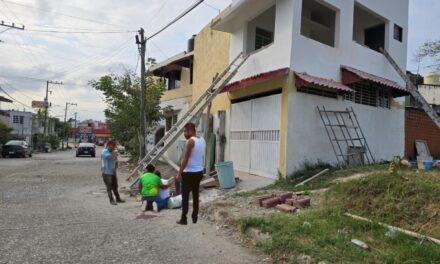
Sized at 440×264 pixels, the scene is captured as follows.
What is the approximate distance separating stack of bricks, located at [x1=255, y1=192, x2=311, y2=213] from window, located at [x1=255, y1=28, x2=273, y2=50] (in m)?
8.32

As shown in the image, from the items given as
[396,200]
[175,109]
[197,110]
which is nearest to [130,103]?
[175,109]

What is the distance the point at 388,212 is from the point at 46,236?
5979 millimetres

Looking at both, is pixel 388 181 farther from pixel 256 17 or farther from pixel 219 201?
pixel 256 17

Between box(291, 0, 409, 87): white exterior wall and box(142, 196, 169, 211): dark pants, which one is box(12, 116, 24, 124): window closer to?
box(142, 196, 169, 211): dark pants

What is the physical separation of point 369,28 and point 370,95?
3.91 metres

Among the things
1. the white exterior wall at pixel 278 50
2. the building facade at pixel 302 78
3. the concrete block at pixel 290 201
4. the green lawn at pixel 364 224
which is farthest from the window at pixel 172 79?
the green lawn at pixel 364 224

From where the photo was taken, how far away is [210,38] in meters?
19.2

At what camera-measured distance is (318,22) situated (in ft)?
52.7

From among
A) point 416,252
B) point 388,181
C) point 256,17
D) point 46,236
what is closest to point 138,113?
point 256,17

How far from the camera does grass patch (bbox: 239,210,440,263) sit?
15.3 ft

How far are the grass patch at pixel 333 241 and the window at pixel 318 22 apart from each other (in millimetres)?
10113

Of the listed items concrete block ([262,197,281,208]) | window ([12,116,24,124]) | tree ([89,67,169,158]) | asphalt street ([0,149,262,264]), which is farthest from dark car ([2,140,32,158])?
concrete block ([262,197,281,208])

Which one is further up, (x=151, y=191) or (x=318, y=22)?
(x=318, y=22)

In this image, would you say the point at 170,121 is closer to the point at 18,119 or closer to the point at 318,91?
the point at 318,91
